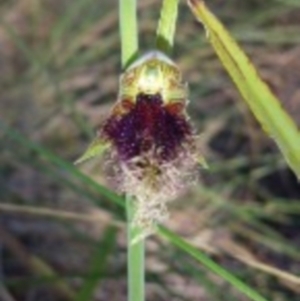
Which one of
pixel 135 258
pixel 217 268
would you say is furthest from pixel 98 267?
pixel 135 258

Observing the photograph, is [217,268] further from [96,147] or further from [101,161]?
[101,161]

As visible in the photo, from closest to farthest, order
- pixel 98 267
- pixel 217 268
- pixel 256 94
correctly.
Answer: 1. pixel 256 94
2. pixel 217 268
3. pixel 98 267

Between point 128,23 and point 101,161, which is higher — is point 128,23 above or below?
below

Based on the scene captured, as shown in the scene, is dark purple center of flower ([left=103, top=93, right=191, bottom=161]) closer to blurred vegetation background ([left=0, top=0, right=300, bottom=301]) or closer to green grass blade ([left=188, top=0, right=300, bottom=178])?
green grass blade ([left=188, top=0, right=300, bottom=178])

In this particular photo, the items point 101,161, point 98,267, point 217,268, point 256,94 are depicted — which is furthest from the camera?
point 101,161

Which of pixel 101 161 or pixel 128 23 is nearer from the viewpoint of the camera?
pixel 128 23

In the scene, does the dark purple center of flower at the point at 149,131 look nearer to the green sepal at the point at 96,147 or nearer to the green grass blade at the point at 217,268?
the green sepal at the point at 96,147

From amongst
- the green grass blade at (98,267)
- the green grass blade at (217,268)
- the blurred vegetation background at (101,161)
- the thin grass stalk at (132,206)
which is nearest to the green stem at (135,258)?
the thin grass stalk at (132,206)
